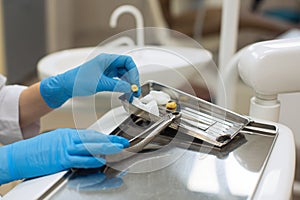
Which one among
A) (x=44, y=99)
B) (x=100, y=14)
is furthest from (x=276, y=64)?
(x=100, y=14)

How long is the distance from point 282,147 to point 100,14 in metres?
2.79

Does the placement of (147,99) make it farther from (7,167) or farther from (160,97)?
(7,167)

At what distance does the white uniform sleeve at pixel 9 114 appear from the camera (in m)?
0.99

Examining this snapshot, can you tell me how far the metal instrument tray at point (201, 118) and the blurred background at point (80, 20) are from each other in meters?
1.38

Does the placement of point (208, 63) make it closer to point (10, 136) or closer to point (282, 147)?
point (282, 147)

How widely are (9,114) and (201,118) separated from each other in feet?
1.46

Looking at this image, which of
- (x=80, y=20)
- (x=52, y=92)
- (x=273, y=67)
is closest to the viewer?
(x=273, y=67)

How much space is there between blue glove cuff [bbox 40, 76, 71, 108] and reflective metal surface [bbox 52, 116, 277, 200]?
24cm

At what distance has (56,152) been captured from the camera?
2.21 ft

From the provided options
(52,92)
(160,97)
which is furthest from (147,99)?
(52,92)

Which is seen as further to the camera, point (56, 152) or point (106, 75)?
point (106, 75)

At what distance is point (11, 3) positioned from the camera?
249cm

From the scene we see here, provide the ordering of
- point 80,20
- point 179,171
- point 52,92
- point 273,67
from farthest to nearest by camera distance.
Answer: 1. point 80,20
2. point 52,92
3. point 273,67
4. point 179,171

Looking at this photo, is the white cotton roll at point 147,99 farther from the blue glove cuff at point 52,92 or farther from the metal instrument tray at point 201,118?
the blue glove cuff at point 52,92
